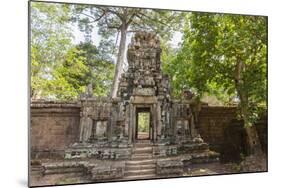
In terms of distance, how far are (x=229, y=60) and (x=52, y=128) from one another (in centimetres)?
213

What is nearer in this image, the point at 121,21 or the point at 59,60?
the point at 59,60

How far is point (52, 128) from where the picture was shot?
4320 millimetres

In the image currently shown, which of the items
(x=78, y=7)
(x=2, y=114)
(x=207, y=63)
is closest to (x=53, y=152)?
(x=2, y=114)

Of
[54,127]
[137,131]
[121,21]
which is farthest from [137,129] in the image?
[121,21]

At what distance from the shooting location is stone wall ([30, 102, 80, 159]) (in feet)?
13.9

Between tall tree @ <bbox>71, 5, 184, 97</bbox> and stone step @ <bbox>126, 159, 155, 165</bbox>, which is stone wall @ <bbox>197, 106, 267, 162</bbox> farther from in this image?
tall tree @ <bbox>71, 5, 184, 97</bbox>

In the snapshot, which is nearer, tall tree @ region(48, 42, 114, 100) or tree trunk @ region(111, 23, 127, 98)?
tall tree @ region(48, 42, 114, 100)

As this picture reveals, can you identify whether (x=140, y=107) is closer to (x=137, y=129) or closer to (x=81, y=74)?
(x=137, y=129)

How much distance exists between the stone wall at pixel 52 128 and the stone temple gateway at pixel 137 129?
78mm

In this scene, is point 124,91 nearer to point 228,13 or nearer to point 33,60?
point 33,60

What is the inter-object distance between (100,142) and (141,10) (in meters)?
1.45

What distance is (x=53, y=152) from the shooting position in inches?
170

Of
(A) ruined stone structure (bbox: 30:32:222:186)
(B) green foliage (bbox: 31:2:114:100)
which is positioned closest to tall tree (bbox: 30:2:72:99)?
(B) green foliage (bbox: 31:2:114:100)

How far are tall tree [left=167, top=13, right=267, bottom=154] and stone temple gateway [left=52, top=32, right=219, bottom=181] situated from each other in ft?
1.01
